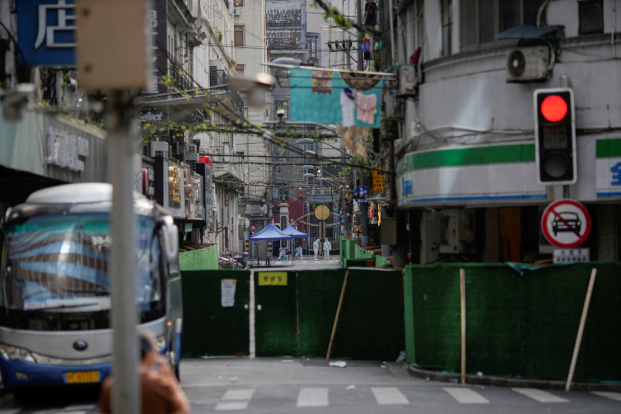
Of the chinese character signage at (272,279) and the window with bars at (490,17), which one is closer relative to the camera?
the window with bars at (490,17)

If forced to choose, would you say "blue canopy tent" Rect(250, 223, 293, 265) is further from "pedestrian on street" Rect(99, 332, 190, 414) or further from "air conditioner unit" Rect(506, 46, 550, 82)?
"pedestrian on street" Rect(99, 332, 190, 414)

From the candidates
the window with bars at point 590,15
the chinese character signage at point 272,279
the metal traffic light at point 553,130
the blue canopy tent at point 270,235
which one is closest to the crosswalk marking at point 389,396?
the metal traffic light at point 553,130

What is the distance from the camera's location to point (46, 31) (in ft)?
53.4

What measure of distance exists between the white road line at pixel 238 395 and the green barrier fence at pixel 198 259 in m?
10.8

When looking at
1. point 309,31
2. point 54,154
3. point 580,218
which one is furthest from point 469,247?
point 309,31

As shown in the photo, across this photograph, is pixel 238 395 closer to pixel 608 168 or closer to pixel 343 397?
pixel 343 397

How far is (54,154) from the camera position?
17.3 meters

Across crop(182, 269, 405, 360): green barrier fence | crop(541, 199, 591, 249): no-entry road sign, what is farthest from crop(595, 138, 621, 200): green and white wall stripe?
crop(182, 269, 405, 360): green barrier fence

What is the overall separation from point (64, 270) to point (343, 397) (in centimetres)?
448

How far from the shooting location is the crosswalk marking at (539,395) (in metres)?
12.1

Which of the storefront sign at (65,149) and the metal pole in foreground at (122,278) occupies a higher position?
the storefront sign at (65,149)

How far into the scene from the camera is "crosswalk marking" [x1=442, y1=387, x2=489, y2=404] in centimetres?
1181

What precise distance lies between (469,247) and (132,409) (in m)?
15.3

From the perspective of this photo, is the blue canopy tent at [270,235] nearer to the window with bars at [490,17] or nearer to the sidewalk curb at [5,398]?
the window with bars at [490,17]
